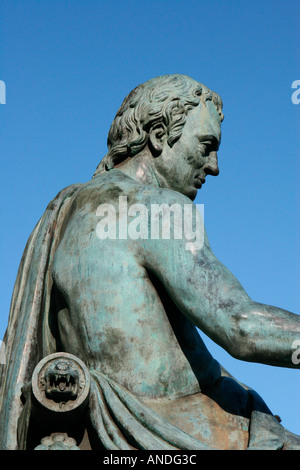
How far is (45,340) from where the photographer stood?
8102 millimetres

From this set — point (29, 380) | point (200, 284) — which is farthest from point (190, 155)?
point (29, 380)

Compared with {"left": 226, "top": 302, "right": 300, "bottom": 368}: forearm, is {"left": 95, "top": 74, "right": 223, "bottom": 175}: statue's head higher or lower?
higher

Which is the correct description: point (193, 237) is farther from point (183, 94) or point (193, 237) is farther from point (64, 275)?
point (183, 94)

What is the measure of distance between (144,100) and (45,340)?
82.0 inches

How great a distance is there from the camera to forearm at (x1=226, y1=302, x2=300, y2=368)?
7113 millimetres

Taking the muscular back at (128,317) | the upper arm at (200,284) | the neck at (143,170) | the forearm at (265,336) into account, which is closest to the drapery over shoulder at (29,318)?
the muscular back at (128,317)

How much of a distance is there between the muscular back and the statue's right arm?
8cm

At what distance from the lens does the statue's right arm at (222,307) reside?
713cm

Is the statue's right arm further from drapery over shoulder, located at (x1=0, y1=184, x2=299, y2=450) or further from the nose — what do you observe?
the nose

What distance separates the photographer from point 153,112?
28.2 feet

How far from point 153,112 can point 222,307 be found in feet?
6.71

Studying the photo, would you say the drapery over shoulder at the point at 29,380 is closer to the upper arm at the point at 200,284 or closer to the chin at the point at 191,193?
the upper arm at the point at 200,284

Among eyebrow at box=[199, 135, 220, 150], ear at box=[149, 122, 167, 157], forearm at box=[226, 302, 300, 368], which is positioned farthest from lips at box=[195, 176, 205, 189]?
forearm at box=[226, 302, 300, 368]
